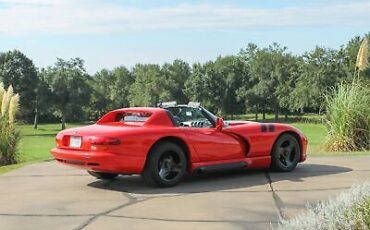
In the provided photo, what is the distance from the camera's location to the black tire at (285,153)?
9.50 metres

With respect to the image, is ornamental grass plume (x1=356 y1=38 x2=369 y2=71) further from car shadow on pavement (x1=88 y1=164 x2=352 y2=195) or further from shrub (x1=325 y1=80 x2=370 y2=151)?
car shadow on pavement (x1=88 y1=164 x2=352 y2=195)

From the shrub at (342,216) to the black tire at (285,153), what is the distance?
4.82 m

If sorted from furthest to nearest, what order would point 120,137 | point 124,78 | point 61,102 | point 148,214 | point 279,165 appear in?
point 124,78, point 61,102, point 279,165, point 120,137, point 148,214

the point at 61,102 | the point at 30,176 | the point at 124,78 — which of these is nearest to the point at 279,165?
the point at 30,176

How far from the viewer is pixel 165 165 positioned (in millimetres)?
8234

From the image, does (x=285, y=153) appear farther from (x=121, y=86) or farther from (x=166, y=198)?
(x=121, y=86)

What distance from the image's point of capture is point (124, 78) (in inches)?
4291

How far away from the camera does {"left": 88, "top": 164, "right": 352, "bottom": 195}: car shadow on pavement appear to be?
314 inches

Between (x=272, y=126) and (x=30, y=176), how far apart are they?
167 inches

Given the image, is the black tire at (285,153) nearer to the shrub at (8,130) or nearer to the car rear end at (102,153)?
the car rear end at (102,153)

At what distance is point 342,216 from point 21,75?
70.3 m

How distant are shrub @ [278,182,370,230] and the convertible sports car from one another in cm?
360

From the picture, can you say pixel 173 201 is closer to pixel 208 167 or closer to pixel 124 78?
pixel 208 167

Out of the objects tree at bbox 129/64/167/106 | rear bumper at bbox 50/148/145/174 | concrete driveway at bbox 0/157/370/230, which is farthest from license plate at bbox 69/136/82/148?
→ tree at bbox 129/64/167/106
